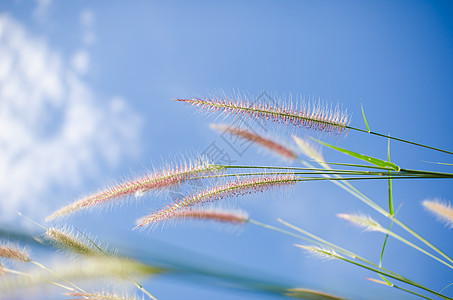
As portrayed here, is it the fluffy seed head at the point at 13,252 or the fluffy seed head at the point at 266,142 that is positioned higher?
the fluffy seed head at the point at 266,142

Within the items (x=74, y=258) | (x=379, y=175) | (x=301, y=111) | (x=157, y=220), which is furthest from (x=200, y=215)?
(x=379, y=175)

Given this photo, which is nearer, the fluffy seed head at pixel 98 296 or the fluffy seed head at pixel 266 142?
the fluffy seed head at pixel 98 296

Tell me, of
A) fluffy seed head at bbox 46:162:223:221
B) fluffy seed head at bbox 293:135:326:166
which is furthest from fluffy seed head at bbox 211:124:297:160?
fluffy seed head at bbox 46:162:223:221

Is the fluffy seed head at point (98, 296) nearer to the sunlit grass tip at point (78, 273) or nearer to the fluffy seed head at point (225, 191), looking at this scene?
the sunlit grass tip at point (78, 273)

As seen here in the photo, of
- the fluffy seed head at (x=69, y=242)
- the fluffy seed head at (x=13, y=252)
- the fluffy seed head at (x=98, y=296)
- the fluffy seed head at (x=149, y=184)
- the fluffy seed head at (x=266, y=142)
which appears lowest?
the fluffy seed head at (x=98, y=296)

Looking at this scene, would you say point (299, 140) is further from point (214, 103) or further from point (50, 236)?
point (50, 236)

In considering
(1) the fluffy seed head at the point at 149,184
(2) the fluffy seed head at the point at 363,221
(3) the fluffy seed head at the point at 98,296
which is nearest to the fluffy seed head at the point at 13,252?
(1) the fluffy seed head at the point at 149,184

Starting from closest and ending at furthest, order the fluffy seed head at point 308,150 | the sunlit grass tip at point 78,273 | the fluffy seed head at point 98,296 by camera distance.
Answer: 1. the fluffy seed head at point 98,296
2. the sunlit grass tip at point 78,273
3. the fluffy seed head at point 308,150
